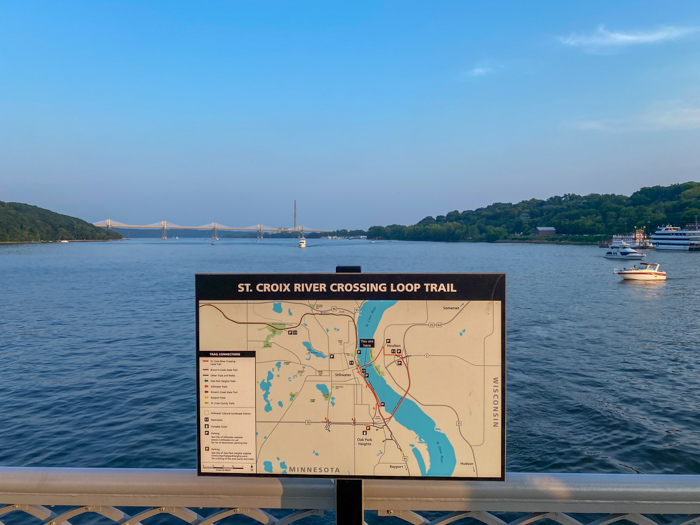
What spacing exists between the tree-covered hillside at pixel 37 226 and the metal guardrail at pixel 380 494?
169 meters

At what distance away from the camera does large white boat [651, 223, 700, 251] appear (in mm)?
102688

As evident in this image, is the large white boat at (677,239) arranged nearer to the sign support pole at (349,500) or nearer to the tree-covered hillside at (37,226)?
the sign support pole at (349,500)

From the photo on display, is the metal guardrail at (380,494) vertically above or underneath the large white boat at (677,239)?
underneath

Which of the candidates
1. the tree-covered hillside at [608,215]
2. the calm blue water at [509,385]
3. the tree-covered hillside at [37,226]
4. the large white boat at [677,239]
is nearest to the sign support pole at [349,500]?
the calm blue water at [509,385]

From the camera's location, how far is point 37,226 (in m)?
155

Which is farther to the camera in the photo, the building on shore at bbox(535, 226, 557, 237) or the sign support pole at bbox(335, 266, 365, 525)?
the building on shore at bbox(535, 226, 557, 237)

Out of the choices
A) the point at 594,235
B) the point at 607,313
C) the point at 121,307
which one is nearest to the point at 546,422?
the point at 607,313

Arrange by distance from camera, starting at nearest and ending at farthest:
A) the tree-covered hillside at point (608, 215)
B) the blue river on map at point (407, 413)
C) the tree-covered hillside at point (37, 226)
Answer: the blue river on map at point (407, 413), the tree-covered hillside at point (608, 215), the tree-covered hillside at point (37, 226)

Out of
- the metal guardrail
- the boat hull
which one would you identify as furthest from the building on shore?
the metal guardrail

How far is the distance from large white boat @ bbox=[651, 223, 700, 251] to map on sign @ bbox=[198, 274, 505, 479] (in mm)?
123792

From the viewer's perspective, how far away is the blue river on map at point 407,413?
5.72 feet

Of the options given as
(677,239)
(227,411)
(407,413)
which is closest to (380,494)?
(407,413)

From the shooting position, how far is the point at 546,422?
12453 millimetres

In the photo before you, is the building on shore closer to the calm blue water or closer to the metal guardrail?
the calm blue water
